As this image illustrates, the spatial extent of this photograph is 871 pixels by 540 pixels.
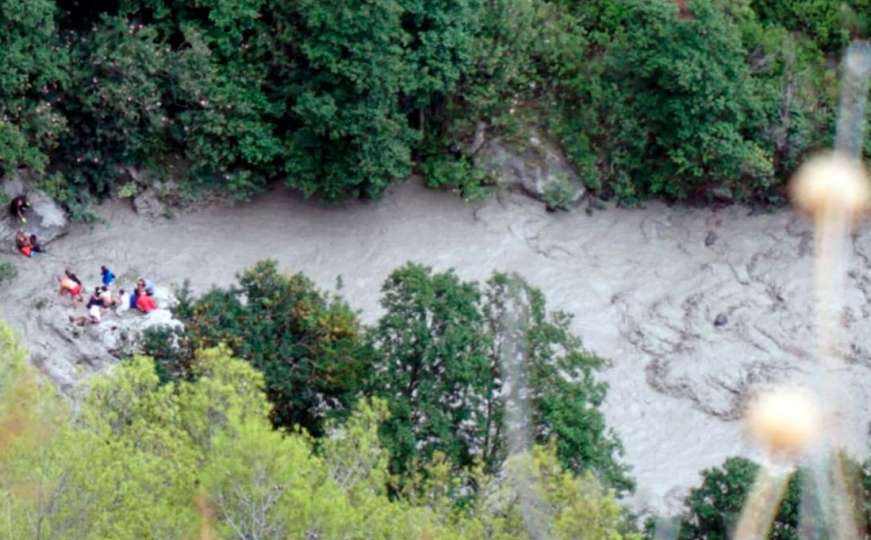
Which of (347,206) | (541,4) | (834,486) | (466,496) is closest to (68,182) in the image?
(347,206)

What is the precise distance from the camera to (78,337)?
2872 cm

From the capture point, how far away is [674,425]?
2984 cm

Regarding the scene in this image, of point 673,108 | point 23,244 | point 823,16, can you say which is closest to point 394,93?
point 673,108

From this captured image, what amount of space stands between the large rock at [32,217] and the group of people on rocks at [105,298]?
1176mm

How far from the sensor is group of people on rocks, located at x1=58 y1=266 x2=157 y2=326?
2908 centimetres

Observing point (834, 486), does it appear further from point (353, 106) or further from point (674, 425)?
point (353, 106)

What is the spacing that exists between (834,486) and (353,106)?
1066 cm

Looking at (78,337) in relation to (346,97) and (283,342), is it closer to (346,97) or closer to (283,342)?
(283,342)

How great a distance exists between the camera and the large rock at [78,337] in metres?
27.9

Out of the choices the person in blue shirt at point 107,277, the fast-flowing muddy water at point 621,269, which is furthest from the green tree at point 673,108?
the person in blue shirt at point 107,277

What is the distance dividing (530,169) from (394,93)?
3.30 metres

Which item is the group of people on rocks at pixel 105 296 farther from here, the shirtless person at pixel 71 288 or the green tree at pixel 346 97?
the green tree at pixel 346 97

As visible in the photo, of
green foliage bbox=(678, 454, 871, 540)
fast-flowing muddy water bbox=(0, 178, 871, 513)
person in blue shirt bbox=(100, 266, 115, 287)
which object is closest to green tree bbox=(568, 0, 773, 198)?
fast-flowing muddy water bbox=(0, 178, 871, 513)

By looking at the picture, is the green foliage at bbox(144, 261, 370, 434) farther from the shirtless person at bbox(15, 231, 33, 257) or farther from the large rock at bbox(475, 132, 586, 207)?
the large rock at bbox(475, 132, 586, 207)
